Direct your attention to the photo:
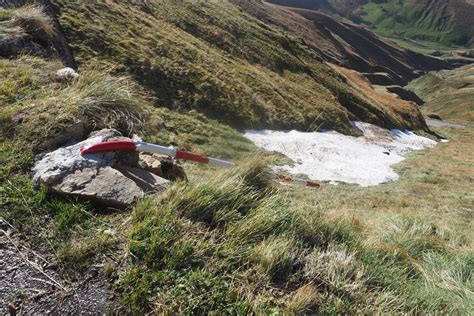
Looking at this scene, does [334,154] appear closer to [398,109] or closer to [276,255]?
[276,255]

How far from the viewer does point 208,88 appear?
23625mm

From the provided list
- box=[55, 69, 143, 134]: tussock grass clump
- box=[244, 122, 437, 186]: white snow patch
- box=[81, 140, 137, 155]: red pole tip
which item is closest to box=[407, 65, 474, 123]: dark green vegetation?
A: box=[244, 122, 437, 186]: white snow patch

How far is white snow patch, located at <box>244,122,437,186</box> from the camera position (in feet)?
65.2

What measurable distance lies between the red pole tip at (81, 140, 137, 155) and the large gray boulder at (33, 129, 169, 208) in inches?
2.9

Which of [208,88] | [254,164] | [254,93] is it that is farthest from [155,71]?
[254,164]

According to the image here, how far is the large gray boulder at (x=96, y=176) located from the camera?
419cm

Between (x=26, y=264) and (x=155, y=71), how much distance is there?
19.5m

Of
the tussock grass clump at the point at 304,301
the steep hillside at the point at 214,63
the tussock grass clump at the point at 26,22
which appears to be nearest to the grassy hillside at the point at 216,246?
the tussock grass clump at the point at 304,301

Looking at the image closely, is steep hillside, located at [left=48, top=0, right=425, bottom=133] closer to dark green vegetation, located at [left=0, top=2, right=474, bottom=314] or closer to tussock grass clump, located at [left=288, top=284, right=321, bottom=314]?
dark green vegetation, located at [left=0, top=2, right=474, bottom=314]

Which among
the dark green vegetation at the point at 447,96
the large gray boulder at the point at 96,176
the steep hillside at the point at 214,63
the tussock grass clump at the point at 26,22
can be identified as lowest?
the dark green vegetation at the point at 447,96

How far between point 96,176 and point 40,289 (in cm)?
164

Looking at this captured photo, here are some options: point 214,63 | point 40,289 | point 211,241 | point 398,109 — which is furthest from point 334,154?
point 398,109

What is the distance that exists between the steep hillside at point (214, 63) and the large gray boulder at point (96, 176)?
50.6 ft

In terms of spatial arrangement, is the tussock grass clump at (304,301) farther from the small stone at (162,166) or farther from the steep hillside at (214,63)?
the steep hillside at (214,63)
